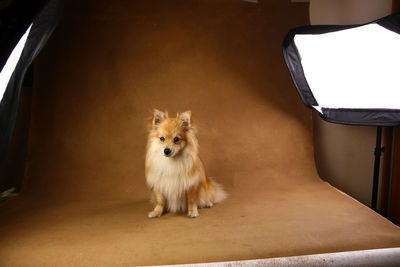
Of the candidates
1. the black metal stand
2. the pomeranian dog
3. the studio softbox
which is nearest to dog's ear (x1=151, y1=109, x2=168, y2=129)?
the pomeranian dog

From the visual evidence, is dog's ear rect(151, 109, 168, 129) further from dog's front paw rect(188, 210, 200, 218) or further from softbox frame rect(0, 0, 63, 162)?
softbox frame rect(0, 0, 63, 162)

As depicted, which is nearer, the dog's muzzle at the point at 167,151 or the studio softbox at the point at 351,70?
the studio softbox at the point at 351,70

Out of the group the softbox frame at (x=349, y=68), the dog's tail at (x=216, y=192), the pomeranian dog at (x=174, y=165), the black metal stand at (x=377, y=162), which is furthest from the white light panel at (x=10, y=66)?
the black metal stand at (x=377, y=162)

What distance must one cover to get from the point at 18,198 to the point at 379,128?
2806mm

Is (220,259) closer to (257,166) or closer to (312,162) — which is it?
(257,166)

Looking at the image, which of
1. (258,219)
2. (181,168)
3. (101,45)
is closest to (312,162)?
(258,219)

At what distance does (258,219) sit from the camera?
2.28 metres

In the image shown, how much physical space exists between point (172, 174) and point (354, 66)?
146 cm

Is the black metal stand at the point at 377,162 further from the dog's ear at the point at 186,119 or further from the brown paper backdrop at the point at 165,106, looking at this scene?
the dog's ear at the point at 186,119

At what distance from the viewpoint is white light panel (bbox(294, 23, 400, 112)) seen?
203cm

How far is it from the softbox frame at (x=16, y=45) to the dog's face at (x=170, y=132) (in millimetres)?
864

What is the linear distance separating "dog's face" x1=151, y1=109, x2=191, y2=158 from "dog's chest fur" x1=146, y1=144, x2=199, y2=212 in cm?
6

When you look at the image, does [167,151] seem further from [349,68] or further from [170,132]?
[349,68]

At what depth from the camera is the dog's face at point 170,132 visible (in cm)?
224
